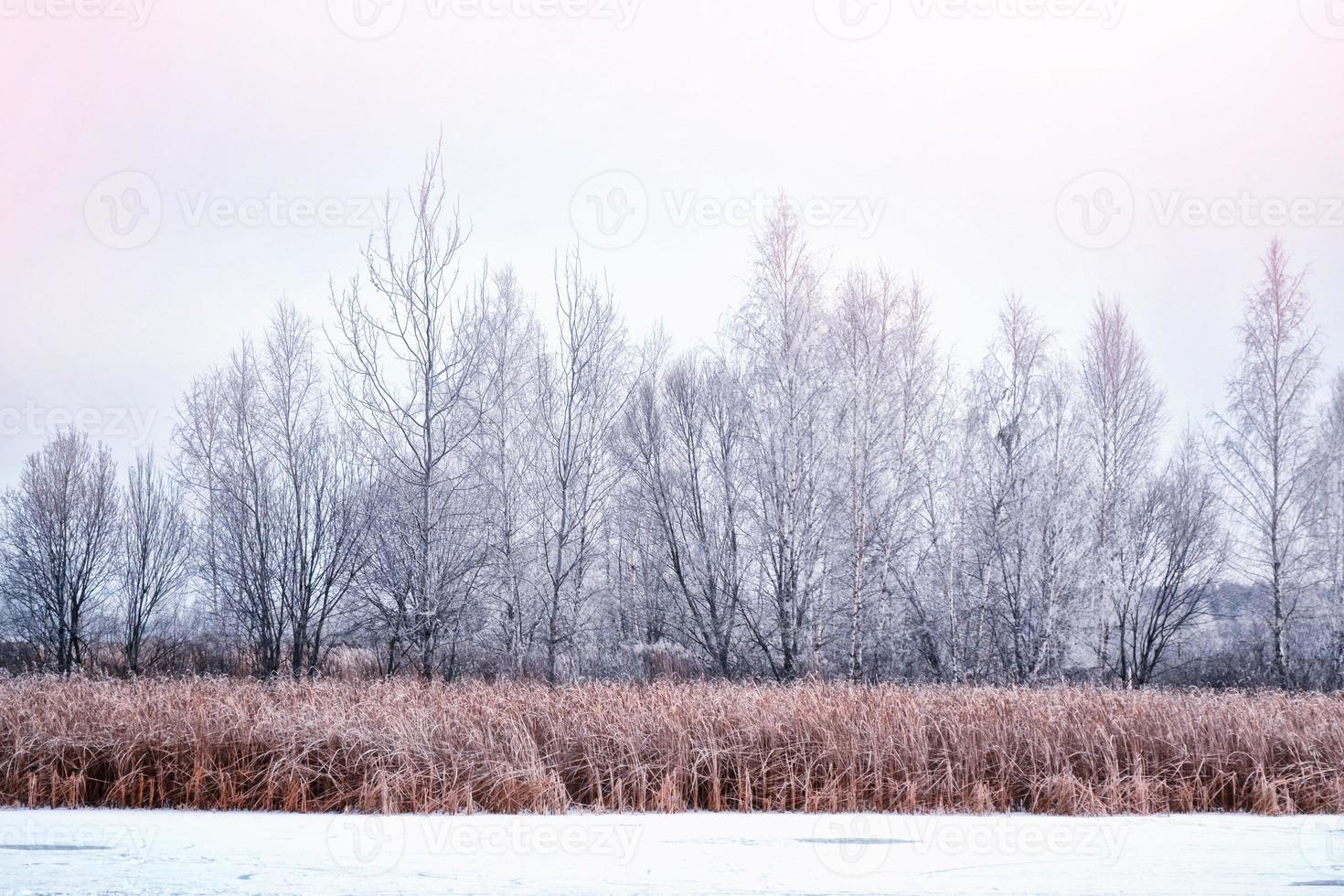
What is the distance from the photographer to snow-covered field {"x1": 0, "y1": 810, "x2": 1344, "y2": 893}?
16.9 feet

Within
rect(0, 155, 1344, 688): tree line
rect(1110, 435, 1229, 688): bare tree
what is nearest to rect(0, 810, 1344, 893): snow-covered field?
rect(0, 155, 1344, 688): tree line

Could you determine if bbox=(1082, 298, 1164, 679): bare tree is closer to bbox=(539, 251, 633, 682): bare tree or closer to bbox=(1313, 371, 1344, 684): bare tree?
bbox=(1313, 371, 1344, 684): bare tree

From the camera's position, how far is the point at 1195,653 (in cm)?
2688

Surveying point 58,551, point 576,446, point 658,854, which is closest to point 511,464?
point 576,446


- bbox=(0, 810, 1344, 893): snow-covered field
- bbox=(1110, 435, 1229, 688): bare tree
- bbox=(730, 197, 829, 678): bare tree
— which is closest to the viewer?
bbox=(0, 810, 1344, 893): snow-covered field

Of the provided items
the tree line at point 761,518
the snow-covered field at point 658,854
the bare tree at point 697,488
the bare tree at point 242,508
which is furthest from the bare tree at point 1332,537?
the bare tree at point 242,508

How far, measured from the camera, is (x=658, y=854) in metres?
5.79

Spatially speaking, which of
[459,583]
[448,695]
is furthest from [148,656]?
[448,695]

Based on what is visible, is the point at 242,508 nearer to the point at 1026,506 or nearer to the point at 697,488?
the point at 697,488

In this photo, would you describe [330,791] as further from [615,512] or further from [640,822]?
[615,512]

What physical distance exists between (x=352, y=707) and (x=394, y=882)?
13.2 feet

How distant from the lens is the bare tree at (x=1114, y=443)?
78.4ft

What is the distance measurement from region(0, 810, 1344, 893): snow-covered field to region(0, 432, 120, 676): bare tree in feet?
69.0

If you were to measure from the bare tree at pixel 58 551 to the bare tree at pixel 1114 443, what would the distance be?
28.6m
